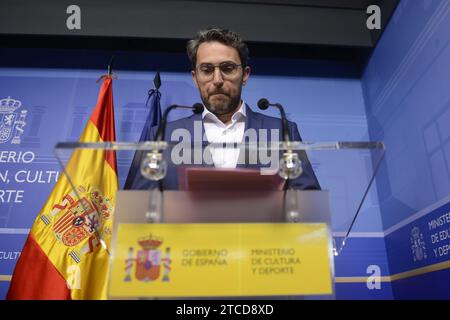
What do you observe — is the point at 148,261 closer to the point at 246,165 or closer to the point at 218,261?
the point at 218,261

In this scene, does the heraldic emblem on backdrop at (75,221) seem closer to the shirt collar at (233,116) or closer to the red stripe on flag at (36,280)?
the red stripe on flag at (36,280)

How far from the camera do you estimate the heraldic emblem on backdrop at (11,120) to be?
258 cm

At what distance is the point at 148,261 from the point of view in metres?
0.81

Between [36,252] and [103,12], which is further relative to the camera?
[103,12]

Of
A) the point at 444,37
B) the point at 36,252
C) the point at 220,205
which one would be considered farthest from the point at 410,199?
the point at 36,252

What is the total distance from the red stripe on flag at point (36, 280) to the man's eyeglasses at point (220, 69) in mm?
1299

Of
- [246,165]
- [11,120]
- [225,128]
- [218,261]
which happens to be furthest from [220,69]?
[11,120]

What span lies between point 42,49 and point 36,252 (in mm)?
1797

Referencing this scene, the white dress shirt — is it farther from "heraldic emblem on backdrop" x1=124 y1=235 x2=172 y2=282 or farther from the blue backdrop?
"heraldic emblem on backdrop" x1=124 y1=235 x2=172 y2=282

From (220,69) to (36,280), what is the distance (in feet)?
4.85

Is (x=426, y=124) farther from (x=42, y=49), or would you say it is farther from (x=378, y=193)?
(x=42, y=49)

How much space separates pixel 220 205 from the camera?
0.90m

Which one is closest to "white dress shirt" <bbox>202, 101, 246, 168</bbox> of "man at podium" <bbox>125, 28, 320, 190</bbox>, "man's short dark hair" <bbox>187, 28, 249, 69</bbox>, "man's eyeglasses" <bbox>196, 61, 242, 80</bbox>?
"man at podium" <bbox>125, 28, 320, 190</bbox>

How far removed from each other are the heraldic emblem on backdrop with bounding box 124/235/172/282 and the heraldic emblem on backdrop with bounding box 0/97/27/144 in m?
2.19
